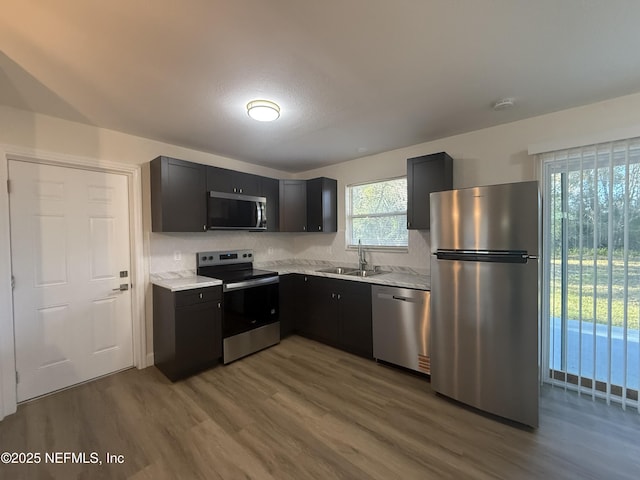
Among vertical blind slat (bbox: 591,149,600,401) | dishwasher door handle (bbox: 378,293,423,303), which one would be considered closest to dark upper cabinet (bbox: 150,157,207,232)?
dishwasher door handle (bbox: 378,293,423,303)

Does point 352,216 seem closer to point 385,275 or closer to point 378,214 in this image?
point 378,214

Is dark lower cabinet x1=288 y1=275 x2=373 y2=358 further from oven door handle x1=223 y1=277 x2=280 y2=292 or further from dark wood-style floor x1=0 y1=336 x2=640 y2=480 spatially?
dark wood-style floor x1=0 y1=336 x2=640 y2=480

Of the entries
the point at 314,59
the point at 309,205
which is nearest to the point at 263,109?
the point at 314,59

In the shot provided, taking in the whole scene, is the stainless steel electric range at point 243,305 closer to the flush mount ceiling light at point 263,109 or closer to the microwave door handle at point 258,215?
the microwave door handle at point 258,215

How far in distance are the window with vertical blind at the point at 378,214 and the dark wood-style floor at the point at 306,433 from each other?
170 centimetres

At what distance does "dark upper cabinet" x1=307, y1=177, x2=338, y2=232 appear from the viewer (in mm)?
3959

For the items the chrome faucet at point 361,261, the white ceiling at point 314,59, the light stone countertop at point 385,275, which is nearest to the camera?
the white ceiling at point 314,59

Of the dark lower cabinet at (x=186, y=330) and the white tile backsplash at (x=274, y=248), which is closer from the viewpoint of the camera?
the dark lower cabinet at (x=186, y=330)

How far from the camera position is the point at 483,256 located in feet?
6.85

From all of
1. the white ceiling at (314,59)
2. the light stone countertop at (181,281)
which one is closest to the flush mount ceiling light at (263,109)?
the white ceiling at (314,59)

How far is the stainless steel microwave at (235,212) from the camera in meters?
3.15

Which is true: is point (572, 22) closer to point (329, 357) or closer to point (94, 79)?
point (94, 79)

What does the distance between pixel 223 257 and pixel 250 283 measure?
2.29 feet

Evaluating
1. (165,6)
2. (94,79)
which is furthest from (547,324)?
(94,79)
